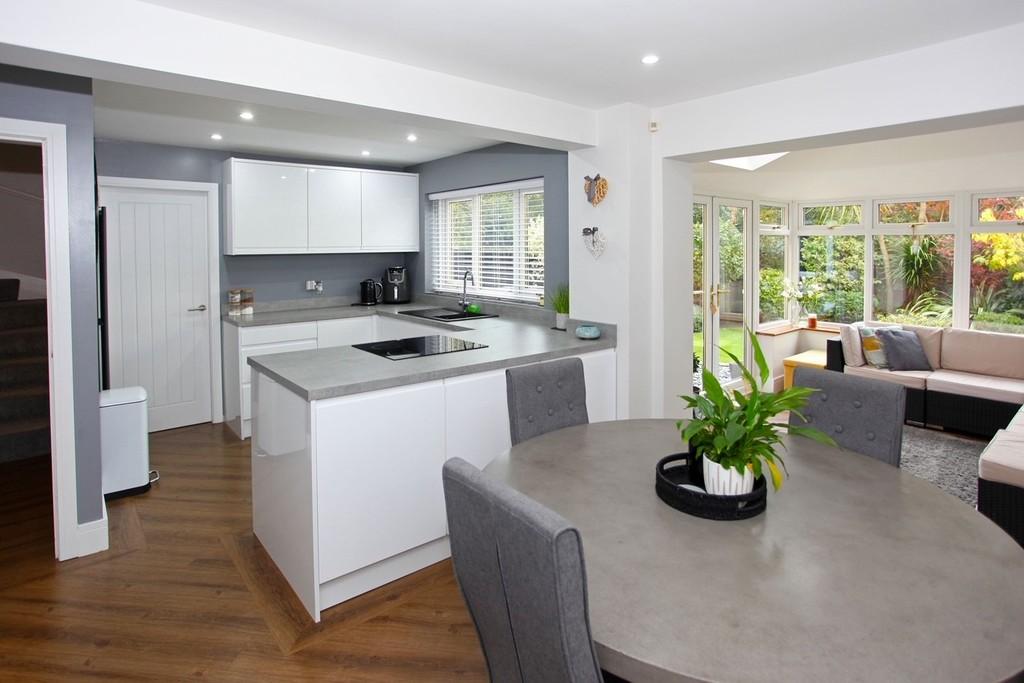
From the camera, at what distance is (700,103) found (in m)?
3.55

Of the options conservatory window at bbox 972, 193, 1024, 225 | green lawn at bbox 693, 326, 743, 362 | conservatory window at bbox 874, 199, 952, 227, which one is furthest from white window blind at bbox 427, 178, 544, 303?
conservatory window at bbox 972, 193, 1024, 225

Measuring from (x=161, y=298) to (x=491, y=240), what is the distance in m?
2.63

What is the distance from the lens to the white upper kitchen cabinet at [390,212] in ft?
18.6

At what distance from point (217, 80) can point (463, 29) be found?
38.2 inches

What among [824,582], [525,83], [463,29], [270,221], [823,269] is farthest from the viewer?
[823,269]

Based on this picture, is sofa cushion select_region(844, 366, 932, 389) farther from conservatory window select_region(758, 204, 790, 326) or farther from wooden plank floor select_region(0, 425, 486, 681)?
wooden plank floor select_region(0, 425, 486, 681)

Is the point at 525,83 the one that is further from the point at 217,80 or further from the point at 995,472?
the point at 995,472

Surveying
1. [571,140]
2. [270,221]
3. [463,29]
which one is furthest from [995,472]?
[270,221]

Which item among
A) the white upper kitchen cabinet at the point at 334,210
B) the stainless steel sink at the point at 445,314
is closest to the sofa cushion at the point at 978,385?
the stainless steel sink at the point at 445,314

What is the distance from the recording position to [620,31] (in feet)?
8.33

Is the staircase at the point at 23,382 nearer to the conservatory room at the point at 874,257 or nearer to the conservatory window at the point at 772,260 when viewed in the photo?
the conservatory room at the point at 874,257

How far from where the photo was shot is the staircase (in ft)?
14.5

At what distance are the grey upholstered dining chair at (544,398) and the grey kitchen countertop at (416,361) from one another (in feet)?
1.53

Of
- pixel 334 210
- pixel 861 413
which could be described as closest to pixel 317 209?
pixel 334 210
